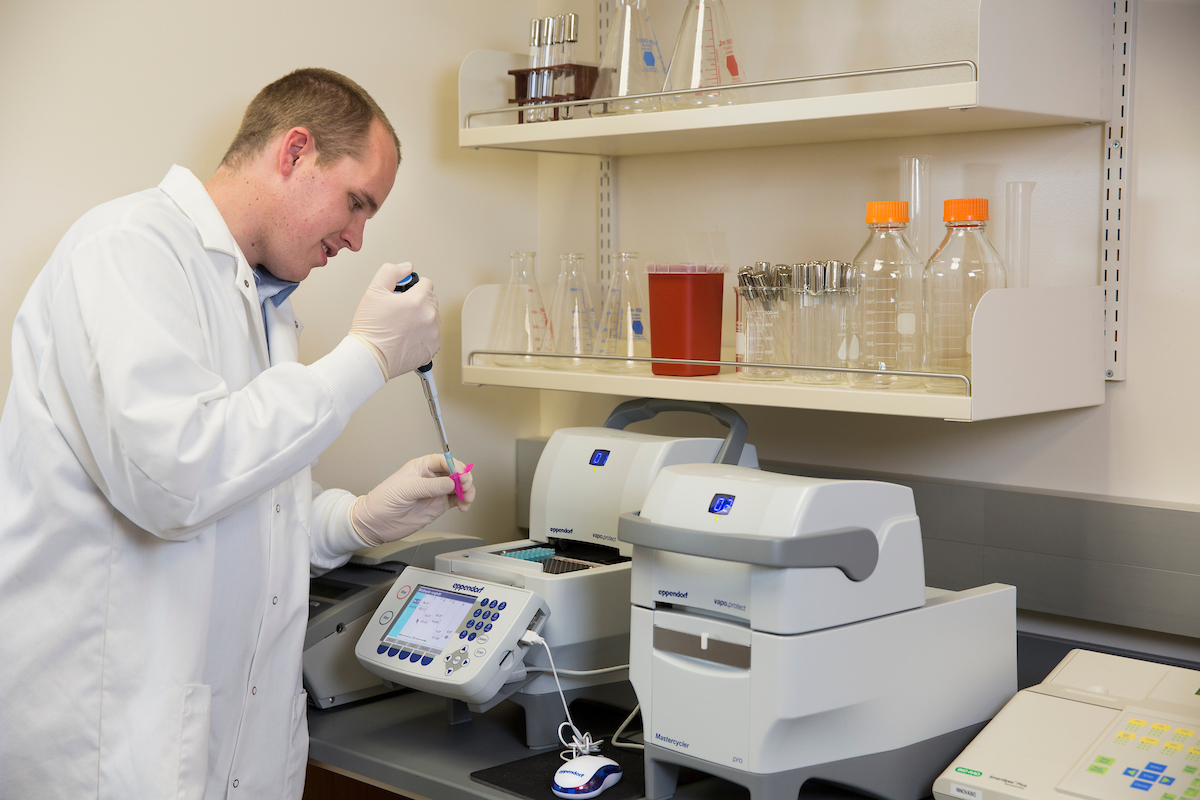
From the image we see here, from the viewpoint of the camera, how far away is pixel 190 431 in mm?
1095

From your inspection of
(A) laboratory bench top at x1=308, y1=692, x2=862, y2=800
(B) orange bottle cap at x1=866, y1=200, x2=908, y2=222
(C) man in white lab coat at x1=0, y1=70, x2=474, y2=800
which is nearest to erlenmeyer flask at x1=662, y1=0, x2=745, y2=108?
(B) orange bottle cap at x1=866, y1=200, x2=908, y2=222

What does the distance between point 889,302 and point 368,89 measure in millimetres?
1104

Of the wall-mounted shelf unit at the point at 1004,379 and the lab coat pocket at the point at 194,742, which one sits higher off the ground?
the wall-mounted shelf unit at the point at 1004,379

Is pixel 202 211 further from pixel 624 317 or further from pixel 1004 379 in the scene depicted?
pixel 1004 379

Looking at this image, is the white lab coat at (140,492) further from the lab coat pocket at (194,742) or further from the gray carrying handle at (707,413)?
the gray carrying handle at (707,413)

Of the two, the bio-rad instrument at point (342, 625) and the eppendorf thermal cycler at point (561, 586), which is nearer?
the eppendorf thermal cycler at point (561, 586)

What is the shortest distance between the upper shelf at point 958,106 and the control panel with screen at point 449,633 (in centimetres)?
78

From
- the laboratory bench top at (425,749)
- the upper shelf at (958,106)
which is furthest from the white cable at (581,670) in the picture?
the upper shelf at (958,106)

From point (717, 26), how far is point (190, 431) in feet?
3.70

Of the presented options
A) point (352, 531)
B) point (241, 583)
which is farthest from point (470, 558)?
point (241, 583)

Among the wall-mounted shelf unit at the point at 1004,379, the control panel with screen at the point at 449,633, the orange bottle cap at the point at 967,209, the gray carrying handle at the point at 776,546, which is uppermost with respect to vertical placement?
the orange bottle cap at the point at 967,209

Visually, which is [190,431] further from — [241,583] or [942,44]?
[942,44]

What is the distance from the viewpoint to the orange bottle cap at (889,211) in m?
1.51

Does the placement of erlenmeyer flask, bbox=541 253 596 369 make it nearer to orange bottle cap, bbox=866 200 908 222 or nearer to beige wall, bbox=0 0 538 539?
beige wall, bbox=0 0 538 539
